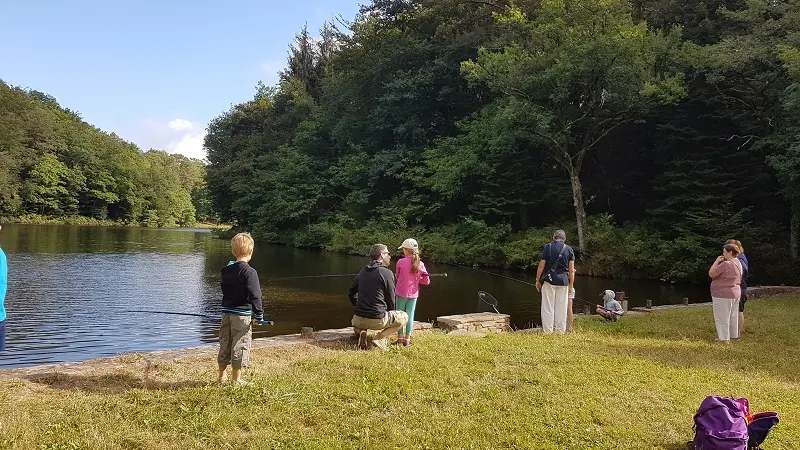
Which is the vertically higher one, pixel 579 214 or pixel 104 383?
pixel 579 214

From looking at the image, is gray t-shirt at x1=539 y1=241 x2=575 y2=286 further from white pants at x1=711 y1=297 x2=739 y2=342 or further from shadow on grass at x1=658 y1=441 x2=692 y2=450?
shadow on grass at x1=658 y1=441 x2=692 y2=450

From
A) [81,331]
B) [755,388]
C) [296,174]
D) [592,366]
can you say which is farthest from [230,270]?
[296,174]

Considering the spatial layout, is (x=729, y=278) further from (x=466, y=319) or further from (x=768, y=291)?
(x=768, y=291)

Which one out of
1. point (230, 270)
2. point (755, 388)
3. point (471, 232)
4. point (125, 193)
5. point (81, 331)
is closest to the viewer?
point (230, 270)

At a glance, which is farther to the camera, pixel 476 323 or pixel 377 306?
pixel 476 323

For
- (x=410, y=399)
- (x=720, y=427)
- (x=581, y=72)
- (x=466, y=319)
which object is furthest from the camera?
(x=581, y=72)

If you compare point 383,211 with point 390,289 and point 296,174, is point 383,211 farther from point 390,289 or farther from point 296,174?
point 390,289

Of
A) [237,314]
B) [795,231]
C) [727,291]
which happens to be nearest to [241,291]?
[237,314]

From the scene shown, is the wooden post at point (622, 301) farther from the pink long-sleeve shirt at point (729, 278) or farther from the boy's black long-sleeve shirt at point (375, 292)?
the boy's black long-sleeve shirt at point (375, 292)

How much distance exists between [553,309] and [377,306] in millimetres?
3640

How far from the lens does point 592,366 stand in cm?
629

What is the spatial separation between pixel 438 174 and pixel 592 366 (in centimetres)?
2429

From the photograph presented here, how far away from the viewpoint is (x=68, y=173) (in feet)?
210

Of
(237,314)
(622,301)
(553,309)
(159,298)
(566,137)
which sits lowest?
(159,298)
